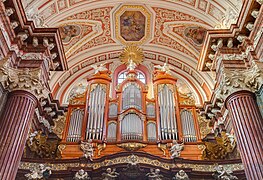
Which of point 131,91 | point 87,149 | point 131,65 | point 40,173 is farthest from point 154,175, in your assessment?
point 131,65

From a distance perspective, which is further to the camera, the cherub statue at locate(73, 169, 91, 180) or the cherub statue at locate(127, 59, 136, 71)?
the cherub statue at locate(127, 59, 136, 71)

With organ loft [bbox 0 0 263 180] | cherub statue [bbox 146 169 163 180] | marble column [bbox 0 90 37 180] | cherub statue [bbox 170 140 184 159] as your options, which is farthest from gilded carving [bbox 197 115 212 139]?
marble column [bbox 0 90 37 180]

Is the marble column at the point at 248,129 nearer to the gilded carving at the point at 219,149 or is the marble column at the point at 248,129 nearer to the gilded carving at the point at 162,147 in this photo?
the gilded carving at the point at 219,149

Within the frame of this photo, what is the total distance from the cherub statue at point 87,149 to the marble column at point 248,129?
388 cm

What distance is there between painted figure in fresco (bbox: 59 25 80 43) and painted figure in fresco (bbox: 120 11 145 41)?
1.82 metres

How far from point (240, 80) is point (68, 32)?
7379 millimetres

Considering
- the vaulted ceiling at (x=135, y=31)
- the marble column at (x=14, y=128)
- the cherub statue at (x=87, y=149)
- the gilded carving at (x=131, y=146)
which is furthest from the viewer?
the vaulted ceiling at (x=135, y=31)

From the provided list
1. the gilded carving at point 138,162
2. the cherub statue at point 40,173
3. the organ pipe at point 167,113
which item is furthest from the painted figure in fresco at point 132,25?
the cherub statue at point 40,173

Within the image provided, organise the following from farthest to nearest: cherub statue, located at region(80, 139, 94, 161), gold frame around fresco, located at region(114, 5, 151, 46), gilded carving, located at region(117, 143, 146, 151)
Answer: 1. gold frame around fresco, located at region(114, 5, 151, 46)
2. gilded carving, located at region(117, 143, 146, 151)
3. cherub statue, located at region(80, 139, 94, 161)

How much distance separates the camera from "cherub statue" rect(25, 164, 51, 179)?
327 inches

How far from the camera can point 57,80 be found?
13.3 meters

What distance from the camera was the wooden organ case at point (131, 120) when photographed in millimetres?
10094

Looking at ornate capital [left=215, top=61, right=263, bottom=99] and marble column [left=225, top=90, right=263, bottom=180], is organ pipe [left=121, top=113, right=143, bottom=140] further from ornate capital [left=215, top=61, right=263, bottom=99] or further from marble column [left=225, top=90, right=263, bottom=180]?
marble column [left=225, top=90, right=263, bottom=180]

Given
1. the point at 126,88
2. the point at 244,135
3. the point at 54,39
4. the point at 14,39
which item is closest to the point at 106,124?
the point at 126,88
